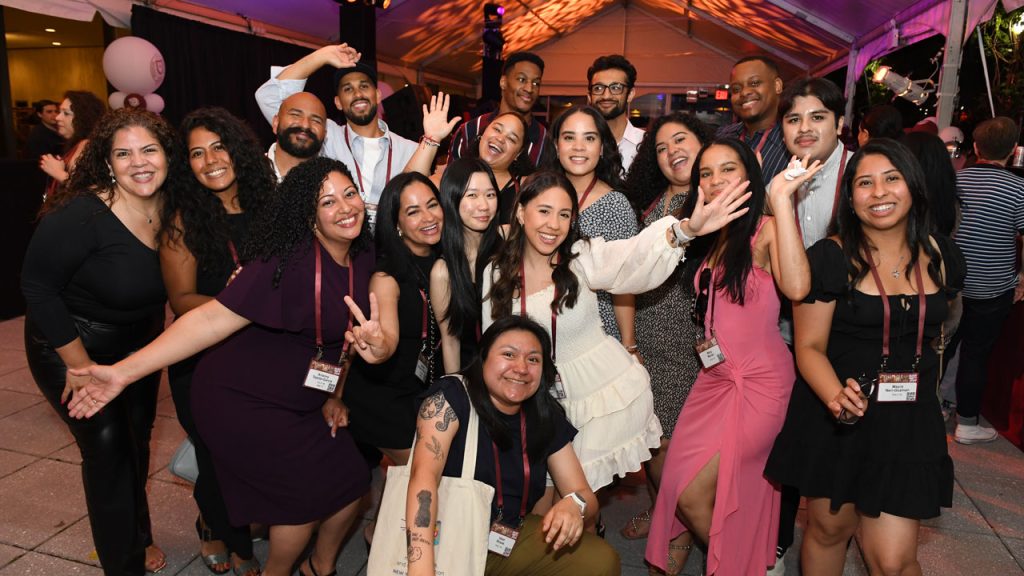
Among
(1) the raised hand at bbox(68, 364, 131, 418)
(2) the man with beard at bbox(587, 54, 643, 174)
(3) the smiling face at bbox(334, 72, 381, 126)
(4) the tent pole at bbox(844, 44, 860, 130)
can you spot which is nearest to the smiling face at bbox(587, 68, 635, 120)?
(2) the man with beard at bbox(587, 54, 643, 174)

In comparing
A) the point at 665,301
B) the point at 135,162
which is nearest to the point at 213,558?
the point at 135,162

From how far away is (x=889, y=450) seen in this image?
1.98 m

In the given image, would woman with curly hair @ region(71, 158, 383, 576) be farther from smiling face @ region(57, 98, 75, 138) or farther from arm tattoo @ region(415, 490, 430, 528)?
smiling face @ region(57, 98, 75, 138)

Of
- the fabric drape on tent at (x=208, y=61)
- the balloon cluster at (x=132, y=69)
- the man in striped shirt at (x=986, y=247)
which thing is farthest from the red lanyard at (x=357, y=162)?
the fabric drape on tent at (x=208, y=61)

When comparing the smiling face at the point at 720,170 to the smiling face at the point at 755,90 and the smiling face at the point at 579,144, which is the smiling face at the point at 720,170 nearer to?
the smiling face at the point at 579,144

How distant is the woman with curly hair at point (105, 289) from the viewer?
2.06 metres

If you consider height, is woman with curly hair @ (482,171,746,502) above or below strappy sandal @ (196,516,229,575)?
above

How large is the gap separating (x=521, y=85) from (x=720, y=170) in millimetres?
1934

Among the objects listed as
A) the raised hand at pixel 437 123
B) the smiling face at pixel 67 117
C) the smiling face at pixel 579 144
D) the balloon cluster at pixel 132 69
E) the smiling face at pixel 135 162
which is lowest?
the smiling face at pixel 135 162

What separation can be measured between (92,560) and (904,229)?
10.1 feet

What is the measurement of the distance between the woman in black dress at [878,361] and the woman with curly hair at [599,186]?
0.66 metres

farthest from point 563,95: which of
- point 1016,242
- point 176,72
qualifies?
point 1016,242

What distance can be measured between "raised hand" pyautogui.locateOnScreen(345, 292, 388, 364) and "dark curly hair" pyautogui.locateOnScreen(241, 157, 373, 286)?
0.84 ft

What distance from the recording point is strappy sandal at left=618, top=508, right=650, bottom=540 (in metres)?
2.85
